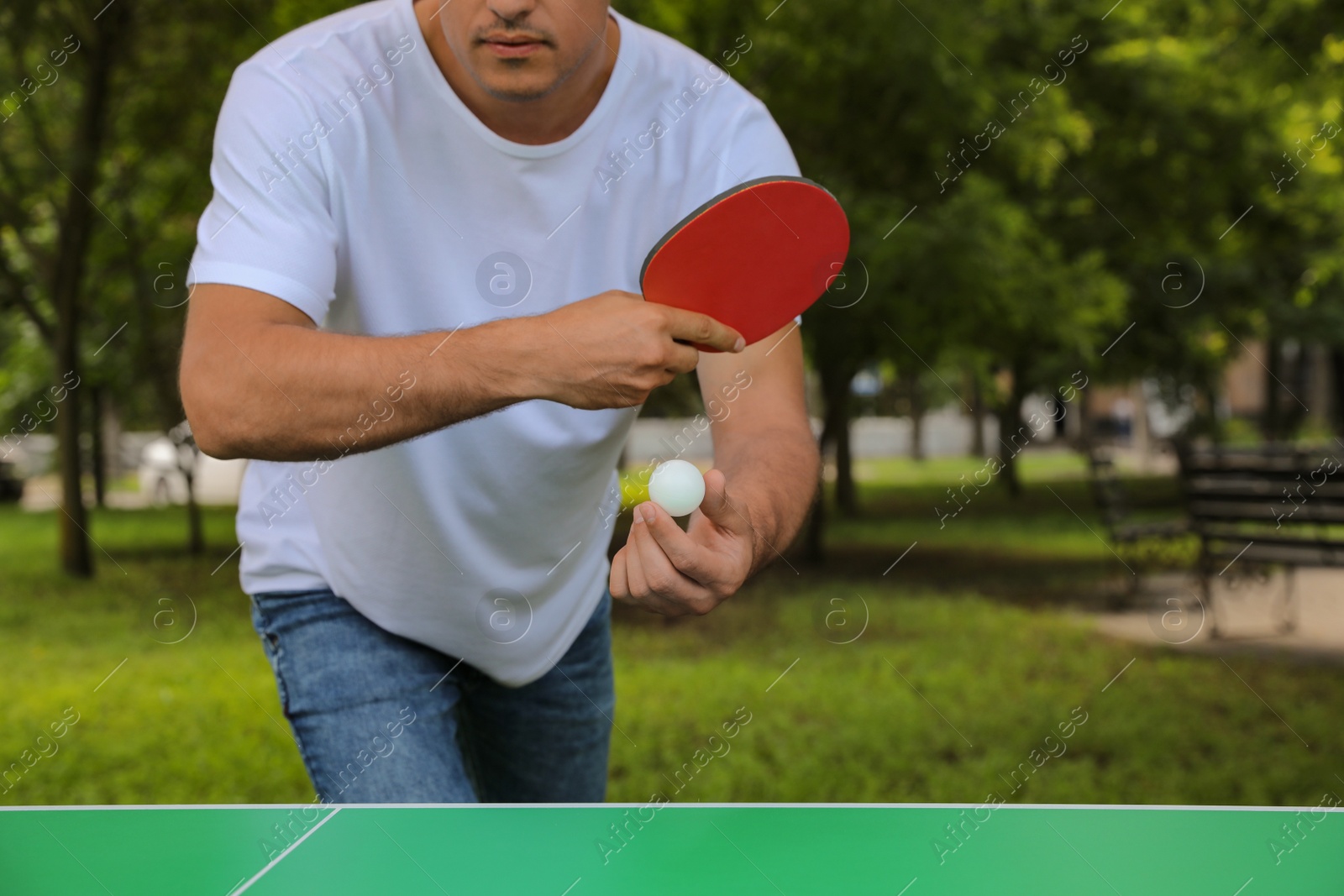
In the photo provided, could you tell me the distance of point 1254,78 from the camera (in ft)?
25.8

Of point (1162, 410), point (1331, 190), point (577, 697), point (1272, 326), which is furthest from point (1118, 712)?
point (1162, 410)

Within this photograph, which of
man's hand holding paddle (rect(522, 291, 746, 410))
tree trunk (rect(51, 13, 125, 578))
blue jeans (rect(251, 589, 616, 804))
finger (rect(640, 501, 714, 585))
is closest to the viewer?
man's hand holding paddle (rect(522, 291, 746, 410))

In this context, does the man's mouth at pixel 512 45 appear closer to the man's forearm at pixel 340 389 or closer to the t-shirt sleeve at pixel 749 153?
the t-shirt sleeve at pixel 749 153

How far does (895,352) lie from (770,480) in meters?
8.88

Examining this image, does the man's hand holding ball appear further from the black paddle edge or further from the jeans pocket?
the jeans pocket

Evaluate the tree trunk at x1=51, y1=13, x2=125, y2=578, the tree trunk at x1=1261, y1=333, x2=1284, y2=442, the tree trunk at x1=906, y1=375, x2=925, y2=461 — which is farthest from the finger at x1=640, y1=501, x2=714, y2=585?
the tree trunk at x1=906, y1=375, x2=925, y2=461

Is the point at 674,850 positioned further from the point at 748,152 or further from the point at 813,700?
the point at 813,700

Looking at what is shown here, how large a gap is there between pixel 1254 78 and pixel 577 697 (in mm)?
7039

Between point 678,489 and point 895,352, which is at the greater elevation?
point 678,489

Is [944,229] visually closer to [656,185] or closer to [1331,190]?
[656,185]

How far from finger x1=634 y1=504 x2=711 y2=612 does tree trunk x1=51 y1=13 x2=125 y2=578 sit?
1071cm

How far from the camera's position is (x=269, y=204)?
1933 mm

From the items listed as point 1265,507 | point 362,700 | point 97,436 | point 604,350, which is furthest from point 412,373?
point 97,436

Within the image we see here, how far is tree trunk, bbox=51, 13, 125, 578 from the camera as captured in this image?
1119 centimetres
